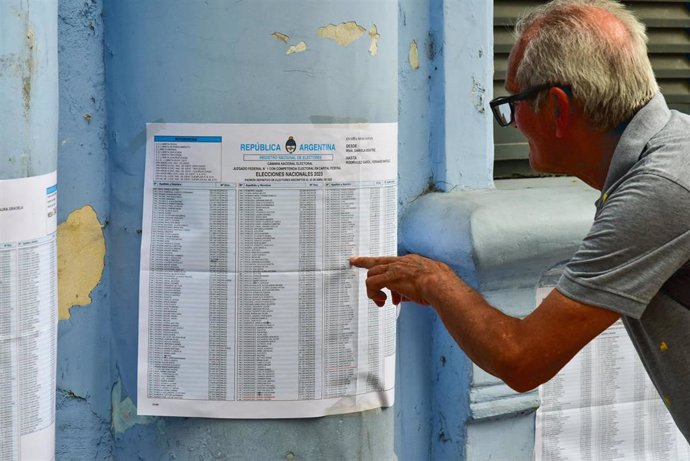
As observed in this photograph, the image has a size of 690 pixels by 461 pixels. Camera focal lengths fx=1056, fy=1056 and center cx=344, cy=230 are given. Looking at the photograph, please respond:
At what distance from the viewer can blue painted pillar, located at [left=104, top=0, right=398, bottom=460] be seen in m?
2.11

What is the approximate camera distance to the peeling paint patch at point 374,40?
2.22m

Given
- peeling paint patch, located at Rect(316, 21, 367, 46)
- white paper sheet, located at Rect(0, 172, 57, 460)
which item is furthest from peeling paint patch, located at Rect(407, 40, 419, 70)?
white paper sheet, located at Rect(0, 172, 57, 460)

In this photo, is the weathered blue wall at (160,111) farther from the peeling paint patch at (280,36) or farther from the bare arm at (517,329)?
the bare arm at (517,329)

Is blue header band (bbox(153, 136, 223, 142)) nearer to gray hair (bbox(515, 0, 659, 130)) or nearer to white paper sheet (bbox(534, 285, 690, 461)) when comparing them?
gray hair (bbox(515, 0, 659, 130))

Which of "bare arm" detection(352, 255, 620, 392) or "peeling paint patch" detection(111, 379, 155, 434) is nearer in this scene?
"bare arm" detection(352, 255, 620, 392)

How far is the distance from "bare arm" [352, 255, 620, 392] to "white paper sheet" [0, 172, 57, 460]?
2.34ft

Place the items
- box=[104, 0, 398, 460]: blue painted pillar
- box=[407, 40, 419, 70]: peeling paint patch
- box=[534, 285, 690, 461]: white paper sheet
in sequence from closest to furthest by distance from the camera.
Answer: box=[104, 0, 398, 460]: blue painted pillar < box=[407, 40, 419, 70]: peeling paint patch < box=[534, 285, 690, 461]: white paper sheet

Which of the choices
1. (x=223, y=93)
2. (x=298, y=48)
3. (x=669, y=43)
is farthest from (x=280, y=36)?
(x=669, y=43)

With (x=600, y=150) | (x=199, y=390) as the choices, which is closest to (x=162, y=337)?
(x=199, y=390)

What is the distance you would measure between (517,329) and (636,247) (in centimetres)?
24

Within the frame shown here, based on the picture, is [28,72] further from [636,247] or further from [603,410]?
[603,410]

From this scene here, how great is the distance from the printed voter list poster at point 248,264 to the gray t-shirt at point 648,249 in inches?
23.3

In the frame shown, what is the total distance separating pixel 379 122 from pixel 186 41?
1.44 ft

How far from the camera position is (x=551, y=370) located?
181 centimetres
